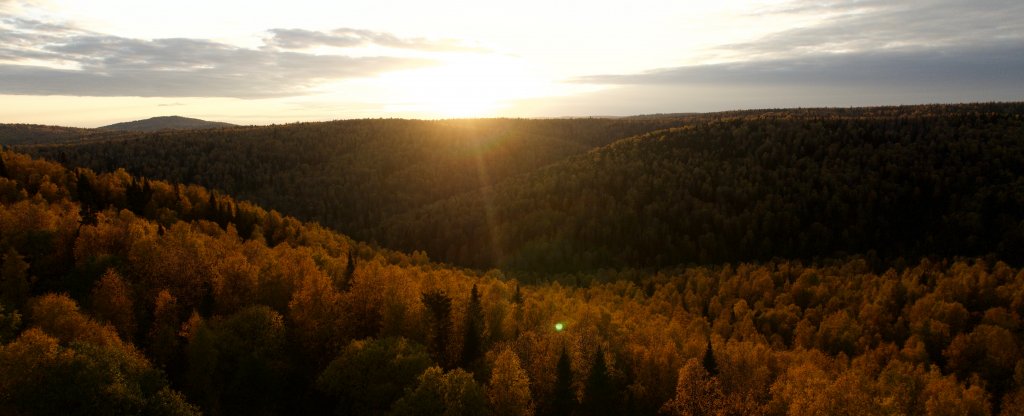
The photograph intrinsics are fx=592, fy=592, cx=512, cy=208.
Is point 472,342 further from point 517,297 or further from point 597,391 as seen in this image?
point 517,297

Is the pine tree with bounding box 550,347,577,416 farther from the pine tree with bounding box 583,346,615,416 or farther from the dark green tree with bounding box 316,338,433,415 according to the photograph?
the dark green tree with bounding box 316,338,433,415

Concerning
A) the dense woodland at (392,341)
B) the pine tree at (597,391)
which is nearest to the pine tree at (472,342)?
the dense woodland at (392,341)

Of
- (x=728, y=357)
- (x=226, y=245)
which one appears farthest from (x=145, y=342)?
(x=728, y=357)

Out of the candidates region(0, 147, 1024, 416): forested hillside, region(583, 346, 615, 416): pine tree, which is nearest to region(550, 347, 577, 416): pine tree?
region(0, 147, 1024, 416): forested hillside

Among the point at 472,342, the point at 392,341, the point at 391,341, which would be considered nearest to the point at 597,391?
the point at 472,342

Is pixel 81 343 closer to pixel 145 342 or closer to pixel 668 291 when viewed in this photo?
pixel 145 342

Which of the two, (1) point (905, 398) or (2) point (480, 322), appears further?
(2) point (480, 322)
